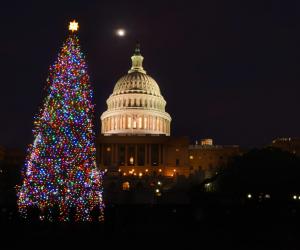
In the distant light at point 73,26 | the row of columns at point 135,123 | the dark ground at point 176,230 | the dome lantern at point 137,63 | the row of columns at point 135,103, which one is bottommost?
the dark ground at point 176,230

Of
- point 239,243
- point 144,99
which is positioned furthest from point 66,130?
point 144,99

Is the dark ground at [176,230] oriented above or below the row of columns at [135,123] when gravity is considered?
Answer: below

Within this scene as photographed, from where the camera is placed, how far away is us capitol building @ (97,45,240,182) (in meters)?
106

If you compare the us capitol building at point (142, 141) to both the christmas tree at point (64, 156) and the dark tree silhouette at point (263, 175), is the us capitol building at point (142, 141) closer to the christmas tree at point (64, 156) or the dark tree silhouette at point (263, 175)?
the dark tree silhouette at point (263, 175)

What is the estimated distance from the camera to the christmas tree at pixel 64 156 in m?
33.8

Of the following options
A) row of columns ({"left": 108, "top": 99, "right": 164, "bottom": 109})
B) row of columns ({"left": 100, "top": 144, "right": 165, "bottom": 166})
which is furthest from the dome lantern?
row of columns ({"left": 100, "top": 144, "right": 165, "bottom": 166})

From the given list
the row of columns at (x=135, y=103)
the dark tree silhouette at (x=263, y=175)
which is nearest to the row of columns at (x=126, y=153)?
the row of columns at (x=135, y=103)

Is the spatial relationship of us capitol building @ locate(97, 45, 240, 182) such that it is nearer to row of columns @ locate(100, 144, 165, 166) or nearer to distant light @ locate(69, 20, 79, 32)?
row of columns @ locate(100, 144, 165, 166)

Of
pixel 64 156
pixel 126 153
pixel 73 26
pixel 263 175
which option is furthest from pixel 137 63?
pixel 64 156

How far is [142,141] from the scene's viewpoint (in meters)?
110

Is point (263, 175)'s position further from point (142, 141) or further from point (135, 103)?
point (135, 103)

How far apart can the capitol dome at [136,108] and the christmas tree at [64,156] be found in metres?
87.5

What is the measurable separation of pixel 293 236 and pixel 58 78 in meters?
17.7

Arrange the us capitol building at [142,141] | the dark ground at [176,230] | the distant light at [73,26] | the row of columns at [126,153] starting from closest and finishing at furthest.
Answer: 1. the dark ground at [176,230]
2. the distant light at [73,26]
3. the us capitol building at [142,141]
4. the row of columns at [126,153]
